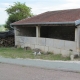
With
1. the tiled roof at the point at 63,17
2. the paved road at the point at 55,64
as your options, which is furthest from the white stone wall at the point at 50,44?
the paved road at the point at 55,64

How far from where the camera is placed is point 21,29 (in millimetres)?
23625

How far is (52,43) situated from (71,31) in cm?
225

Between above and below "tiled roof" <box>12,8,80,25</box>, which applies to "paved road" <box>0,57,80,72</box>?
below

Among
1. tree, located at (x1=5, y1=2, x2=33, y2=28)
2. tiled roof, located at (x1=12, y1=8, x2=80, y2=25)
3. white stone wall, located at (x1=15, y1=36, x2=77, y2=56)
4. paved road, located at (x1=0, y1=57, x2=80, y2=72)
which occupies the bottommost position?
paved road, located at (x1=0, y1=57, x2=80, y2=72)

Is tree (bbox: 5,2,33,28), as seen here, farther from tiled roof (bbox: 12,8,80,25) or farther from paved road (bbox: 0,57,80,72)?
paved road (bbox: 0,57,80,72)

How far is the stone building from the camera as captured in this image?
16.2 metres

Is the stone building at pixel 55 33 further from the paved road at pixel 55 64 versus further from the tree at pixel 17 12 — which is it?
the tree at pixel 17 12

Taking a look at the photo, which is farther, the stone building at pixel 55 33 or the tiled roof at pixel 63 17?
the tiled roof at pixel 63 17

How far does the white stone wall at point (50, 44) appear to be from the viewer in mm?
16572

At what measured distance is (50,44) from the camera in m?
18.7

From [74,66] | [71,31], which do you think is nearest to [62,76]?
[74,66]

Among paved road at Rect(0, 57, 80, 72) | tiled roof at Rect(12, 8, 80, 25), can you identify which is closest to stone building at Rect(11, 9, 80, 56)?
tiled roof at Rect(12, 8, 80, 25)

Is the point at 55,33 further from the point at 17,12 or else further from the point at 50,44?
the point at 17,12

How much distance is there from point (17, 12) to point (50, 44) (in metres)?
16.2
